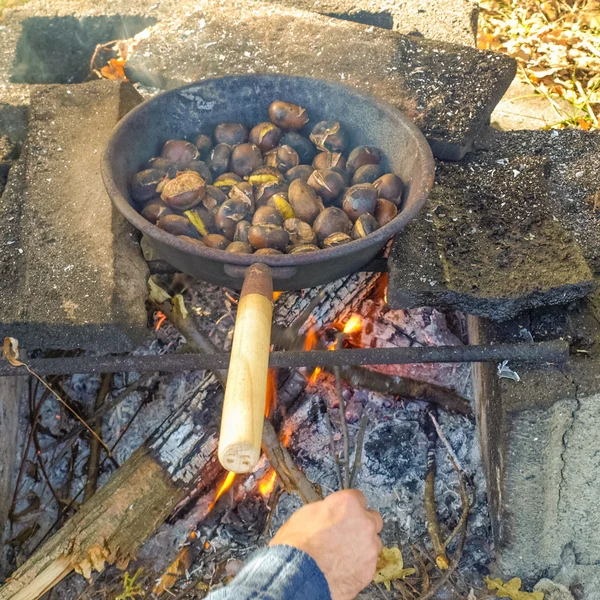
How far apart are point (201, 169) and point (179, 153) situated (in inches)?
3.6

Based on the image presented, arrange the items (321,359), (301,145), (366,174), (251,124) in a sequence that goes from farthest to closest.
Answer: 1. (251,124)
2. (301,145)
3. (366,174)
4. (321,359)

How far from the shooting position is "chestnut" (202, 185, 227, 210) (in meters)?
1.88

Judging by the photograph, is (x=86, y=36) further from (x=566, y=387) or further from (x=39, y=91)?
(x=566, y=387)

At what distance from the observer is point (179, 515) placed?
2.15 m

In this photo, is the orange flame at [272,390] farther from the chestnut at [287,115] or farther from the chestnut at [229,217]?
the chestnut at [287,115]

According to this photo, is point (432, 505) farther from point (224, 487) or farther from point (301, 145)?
point (301, 145)

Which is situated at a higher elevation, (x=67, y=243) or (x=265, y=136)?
(x=265, y=136)

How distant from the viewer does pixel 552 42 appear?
3.70 metres

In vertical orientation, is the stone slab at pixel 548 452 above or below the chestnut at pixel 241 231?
below

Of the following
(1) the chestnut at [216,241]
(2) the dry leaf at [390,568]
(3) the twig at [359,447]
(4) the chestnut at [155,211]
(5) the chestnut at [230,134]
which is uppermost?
(5) the chestnut at [230,134]

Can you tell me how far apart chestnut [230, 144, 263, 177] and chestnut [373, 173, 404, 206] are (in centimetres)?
41

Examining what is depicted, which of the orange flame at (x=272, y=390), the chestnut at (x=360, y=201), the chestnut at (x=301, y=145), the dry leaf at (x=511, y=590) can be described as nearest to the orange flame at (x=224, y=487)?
the orange flame at (x=272, y=390)

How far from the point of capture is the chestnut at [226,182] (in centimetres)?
194

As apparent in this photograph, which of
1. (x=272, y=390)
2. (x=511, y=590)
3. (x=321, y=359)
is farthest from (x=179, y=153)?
(x=511, y=590)
